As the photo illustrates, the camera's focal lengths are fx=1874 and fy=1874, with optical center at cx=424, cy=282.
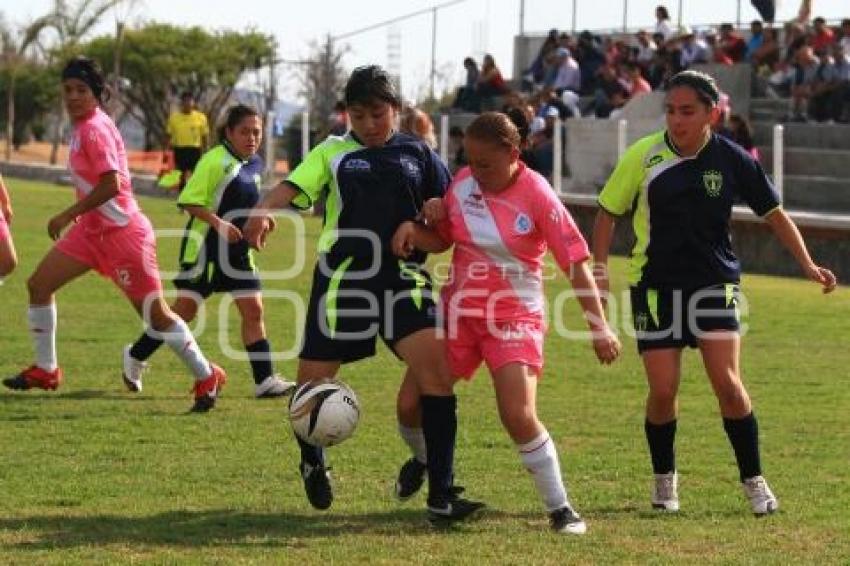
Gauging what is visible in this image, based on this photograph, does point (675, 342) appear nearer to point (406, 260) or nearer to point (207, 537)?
point (406, 260)

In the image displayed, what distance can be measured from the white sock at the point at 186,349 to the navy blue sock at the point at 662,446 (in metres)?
3.60

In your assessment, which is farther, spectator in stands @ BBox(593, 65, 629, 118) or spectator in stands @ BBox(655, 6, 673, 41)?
spectator in stands @ BBox(655, 6, 673, 41)

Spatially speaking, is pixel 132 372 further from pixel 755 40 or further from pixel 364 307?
pixel 755 40

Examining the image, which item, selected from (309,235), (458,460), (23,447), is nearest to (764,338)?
(458,460)

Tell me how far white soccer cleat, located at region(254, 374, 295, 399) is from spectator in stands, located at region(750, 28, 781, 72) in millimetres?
19495

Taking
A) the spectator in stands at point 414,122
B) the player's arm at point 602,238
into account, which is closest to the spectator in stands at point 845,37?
the spectator in stands at point 414,122

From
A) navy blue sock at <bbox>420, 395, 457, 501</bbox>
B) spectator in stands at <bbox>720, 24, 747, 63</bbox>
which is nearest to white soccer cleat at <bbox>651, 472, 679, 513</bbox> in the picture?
navy blue sock at <bbox>420, 395, 457, 501</bbox>

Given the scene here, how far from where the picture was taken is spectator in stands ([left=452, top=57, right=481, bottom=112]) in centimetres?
3500

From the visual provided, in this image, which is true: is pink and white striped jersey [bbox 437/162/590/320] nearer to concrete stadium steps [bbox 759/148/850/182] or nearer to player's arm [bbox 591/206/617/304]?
player's arm [bbox 591/206/617/304]

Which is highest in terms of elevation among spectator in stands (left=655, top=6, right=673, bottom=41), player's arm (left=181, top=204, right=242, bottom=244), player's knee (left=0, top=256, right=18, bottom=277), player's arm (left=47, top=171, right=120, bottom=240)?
spectator in stands (left=655, top=6, right=673, bottom=41)

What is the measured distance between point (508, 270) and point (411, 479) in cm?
114

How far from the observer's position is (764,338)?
15.8 metres

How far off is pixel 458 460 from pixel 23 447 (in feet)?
7.34

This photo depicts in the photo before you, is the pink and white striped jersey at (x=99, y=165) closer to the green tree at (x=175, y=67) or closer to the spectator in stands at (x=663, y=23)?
the spectator in stands at (x=663, y=23)
